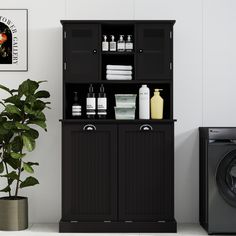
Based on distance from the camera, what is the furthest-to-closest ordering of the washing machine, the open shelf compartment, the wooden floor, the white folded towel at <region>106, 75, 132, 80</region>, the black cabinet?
1. the open shelf compartment
2. the white folded towel at <region>106, 75, 132, 80</region>
3. the black cabinet
4. the wooden floor
5. the washing machine

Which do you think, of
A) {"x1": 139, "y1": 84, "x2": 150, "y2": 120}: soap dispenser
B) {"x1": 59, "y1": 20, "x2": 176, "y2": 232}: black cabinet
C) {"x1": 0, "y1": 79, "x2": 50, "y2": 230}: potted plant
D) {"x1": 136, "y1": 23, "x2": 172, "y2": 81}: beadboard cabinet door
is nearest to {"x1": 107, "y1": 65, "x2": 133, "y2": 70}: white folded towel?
{"x1": 136, "y1": 23, "x2": 172, "y2": 81}: beadboard cabinet door

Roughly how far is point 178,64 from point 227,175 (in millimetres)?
1245

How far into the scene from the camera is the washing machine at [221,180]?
4.45 meters

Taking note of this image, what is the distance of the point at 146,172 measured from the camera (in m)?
4.67

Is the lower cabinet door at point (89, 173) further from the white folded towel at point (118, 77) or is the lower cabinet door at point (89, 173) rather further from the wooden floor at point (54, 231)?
the white folded towel at point (118, 77)

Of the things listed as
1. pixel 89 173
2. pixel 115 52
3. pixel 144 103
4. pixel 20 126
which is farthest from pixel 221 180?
pixel 20 126

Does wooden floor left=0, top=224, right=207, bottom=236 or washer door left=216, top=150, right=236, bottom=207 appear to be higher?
washer door left=216, top=150, right=236, bottom=207

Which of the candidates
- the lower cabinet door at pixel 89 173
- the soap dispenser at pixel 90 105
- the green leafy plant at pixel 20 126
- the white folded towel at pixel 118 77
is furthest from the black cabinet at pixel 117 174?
the white folded towel at pixel 118 77

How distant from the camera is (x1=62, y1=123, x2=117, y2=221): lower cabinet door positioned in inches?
184

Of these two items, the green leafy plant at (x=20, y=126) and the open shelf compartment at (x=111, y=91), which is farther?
the open shelf compartment at (x=111, y=91)

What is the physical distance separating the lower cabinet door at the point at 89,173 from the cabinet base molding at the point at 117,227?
0.05 m

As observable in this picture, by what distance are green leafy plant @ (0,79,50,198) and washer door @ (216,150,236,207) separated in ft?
5.29

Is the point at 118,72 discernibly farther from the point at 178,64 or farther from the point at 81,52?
the point at 178,64

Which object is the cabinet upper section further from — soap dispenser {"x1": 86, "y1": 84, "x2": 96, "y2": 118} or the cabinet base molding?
the cabinet base molding
